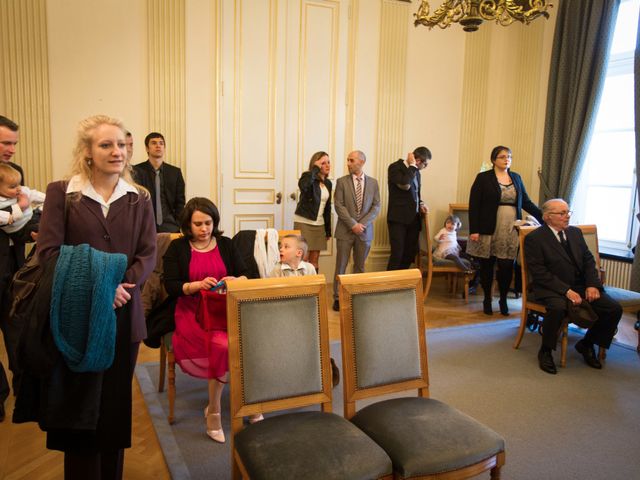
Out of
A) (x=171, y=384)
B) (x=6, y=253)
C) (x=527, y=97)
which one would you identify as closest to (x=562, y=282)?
(x=171, y=384)

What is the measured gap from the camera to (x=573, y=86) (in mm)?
5621

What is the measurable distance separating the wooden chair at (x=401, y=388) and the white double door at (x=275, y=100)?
363 centimetres

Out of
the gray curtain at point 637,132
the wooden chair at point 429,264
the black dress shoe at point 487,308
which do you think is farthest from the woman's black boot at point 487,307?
the gray curtain at point 637,132

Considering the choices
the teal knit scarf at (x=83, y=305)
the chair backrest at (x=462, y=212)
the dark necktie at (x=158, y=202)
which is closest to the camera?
the teal knit scarf at (x=83, y=305)

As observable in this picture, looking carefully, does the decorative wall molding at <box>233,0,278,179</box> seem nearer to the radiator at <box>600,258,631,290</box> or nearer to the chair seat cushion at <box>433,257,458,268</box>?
the chair seat cushion at <box>433,257,458,268</box>

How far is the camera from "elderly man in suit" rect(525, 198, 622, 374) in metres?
3.59

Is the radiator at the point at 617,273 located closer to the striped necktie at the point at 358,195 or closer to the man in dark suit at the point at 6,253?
the striped necktie at the point at 358,195

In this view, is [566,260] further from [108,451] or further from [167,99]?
[167,99]

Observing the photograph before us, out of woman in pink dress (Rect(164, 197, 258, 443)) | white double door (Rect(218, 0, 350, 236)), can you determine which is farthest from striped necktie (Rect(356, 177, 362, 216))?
woman in pink dress (Rect(164, 197, 258, 443))

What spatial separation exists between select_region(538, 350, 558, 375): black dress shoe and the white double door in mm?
2989

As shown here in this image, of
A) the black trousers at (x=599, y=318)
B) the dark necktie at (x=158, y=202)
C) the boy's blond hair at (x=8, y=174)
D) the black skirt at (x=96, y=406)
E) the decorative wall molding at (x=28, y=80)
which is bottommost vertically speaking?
the black trousers at (x=599, y=318)

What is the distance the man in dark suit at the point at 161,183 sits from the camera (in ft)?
14.5

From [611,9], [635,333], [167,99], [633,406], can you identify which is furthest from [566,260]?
[167,99]

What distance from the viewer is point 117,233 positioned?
5.73 ft
